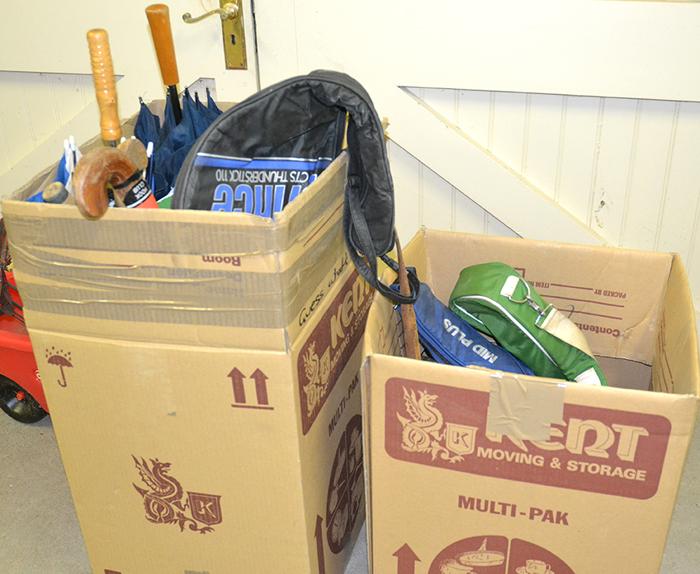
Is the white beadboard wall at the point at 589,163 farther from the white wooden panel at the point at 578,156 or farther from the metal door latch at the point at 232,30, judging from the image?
the metal door latch at the point at 232,30

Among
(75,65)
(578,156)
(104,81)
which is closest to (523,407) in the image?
(104,81)

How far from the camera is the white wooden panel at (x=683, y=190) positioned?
162 centimetres

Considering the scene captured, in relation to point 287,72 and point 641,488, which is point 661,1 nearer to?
point 287,72

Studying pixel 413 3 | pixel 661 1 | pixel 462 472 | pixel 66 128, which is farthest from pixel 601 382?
pixel 66 128

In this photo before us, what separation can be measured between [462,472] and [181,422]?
41cm

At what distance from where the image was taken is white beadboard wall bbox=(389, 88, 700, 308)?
5.39 ft

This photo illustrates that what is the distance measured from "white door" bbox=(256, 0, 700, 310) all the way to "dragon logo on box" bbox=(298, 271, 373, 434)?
0.57 m

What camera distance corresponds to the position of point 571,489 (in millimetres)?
1020

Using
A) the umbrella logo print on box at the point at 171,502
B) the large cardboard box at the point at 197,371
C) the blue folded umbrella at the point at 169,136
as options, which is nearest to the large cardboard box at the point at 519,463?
the large cardboard box at the point at 197,371

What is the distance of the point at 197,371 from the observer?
1.05 metres

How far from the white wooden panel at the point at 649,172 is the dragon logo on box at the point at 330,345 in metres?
0.75

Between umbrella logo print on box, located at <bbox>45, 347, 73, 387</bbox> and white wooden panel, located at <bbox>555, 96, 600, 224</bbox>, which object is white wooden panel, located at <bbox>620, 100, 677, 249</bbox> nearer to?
white wooden panel, located at <bbox>555, 96, 600, 224</bbox>

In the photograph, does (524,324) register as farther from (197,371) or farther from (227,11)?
(227,11)

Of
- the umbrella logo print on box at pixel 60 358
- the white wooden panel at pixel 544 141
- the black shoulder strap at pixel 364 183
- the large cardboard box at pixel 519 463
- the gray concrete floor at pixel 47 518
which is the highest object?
the black shoulder strap at pixel 364 183
